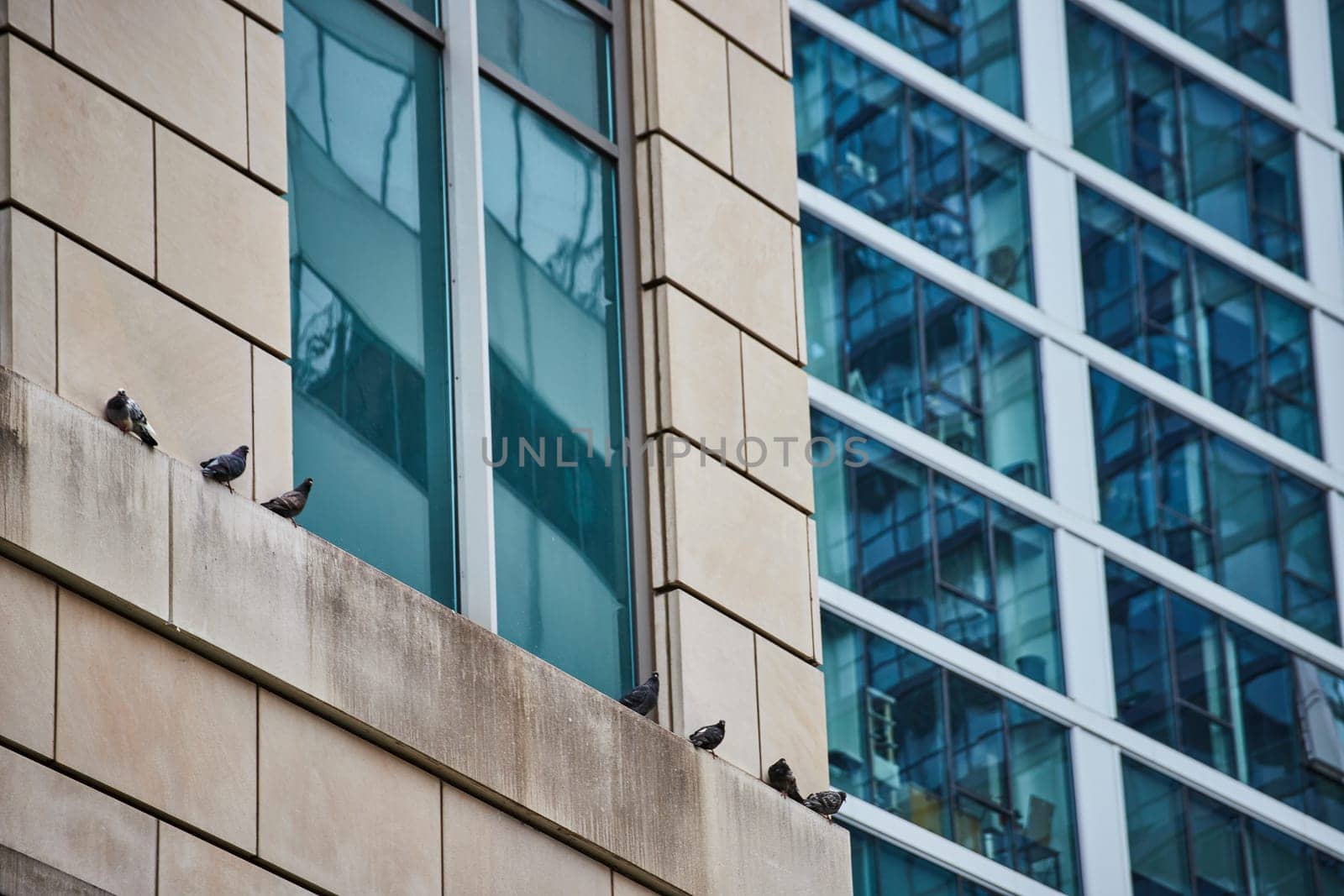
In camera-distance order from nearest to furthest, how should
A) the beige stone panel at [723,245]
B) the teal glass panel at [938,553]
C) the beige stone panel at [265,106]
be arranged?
the beige stone panel at [265,106]
the beige stone panel at [723,245]
the teal glass panel at [938,553]

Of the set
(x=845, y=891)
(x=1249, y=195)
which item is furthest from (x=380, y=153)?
(x=1249, y=195)

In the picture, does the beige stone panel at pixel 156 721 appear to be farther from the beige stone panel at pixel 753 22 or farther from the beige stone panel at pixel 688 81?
the beige stone panel at pixel 753 22

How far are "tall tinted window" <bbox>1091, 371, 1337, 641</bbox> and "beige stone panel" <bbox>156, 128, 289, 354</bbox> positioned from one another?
25.4 meters

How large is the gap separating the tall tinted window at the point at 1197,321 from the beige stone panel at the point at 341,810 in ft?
87.9

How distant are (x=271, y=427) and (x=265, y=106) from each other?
6.62ft

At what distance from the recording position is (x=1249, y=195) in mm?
42125

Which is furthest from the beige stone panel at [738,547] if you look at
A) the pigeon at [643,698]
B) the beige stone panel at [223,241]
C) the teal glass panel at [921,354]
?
the teal glass panel at [921,354]

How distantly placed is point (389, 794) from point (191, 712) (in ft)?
4.68

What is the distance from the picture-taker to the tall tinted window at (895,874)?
33.0m

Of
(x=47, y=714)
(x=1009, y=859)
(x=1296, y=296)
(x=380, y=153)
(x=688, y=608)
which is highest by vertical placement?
(x=1296, y=296)

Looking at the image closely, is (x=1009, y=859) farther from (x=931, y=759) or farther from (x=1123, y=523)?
(x=1123, y=523)

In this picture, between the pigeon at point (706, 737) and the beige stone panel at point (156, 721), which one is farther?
the pigeon at point (706, 737)

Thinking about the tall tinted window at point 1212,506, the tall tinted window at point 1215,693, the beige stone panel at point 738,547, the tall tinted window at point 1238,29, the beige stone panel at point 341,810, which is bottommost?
the beige stone panel at point 341,810

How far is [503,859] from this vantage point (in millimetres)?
14555
